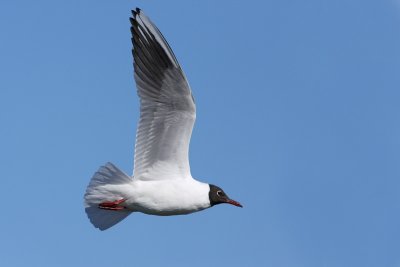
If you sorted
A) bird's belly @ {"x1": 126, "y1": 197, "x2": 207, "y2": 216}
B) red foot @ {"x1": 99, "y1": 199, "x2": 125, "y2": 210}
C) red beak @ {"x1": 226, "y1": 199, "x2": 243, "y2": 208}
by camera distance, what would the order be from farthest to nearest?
red beak @ {"x1": 226, "y1": 199, "x2": 243, "y2": 208} < red foot @ {"x1": 99, "y1": 199, "x2": 125, "y2": 210} < bird's belly @ {"x1": 126, "y1": 197, "x2": 207, "y2": 216}

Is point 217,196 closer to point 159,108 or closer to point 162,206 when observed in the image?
point 162,206

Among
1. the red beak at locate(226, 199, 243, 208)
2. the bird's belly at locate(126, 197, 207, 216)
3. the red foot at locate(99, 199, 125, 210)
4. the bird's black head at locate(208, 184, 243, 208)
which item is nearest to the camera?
the bird's belly at locate(126, 197, 207, 216)

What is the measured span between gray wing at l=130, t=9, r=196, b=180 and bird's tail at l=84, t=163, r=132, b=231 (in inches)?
10.1

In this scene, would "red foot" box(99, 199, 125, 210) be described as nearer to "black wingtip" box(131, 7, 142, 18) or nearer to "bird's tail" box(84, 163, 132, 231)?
"bird's tail" box(84, 163, 132, 231)

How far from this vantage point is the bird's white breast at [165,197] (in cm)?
1520

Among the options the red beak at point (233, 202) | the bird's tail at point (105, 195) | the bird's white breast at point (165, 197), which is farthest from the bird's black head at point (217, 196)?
the bird's tail at point (105, 195)

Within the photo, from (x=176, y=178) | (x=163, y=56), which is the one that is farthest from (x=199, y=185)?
(x=163, y=56)

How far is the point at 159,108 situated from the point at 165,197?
0.97 m

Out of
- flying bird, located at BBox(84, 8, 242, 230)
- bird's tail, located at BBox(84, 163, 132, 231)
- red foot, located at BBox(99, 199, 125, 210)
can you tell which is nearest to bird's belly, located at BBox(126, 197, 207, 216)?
flying bird, located at BBox(84, 8, 242, 230)

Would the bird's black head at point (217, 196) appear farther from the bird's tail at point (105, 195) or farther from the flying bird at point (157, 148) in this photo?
the bird's tail at point (105, 195)

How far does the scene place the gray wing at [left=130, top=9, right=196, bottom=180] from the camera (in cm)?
1520

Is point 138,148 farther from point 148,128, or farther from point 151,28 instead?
point 151,28

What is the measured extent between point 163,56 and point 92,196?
172 centimetres

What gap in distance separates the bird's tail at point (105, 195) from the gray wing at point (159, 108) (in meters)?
0.26
